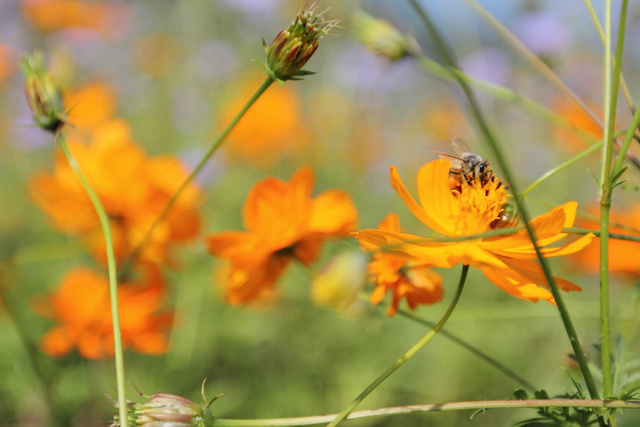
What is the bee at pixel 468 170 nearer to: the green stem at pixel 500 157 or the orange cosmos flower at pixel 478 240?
the orange cosmos flower at pixel 478 240

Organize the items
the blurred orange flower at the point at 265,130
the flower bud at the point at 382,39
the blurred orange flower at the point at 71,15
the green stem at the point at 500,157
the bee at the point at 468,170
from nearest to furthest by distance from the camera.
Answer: the green stem at the point at 500,157 < the bee at the point at 468,170 < the flower bud at the point at 382,39 < the blurred orange flower at the point at 265,130 < the blurred orange flower at the point at 71,15

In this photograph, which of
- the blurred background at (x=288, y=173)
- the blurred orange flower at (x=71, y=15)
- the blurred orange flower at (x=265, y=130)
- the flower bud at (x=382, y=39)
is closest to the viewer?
the flower bud at (x=382, y=39)

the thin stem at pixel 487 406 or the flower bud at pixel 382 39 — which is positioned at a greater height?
the flower bud at pixel 382 39

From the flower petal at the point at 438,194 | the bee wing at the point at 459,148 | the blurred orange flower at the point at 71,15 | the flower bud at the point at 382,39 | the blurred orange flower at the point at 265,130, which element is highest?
the blurred orange flower at the point at 71,15

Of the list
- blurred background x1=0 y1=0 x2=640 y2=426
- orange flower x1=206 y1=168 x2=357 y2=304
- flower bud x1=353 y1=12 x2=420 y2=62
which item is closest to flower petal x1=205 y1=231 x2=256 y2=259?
orange flower x1=206 y1=168 x2=357 y2=304

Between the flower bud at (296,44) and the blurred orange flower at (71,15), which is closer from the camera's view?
the flower bud at (296,44)

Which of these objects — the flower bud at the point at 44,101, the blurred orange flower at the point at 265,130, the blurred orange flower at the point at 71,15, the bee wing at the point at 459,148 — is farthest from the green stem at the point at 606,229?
the blurred orange flower at the point at 71,15
